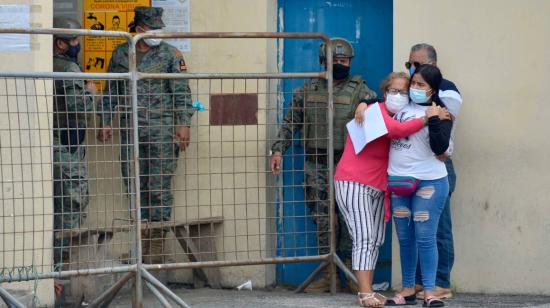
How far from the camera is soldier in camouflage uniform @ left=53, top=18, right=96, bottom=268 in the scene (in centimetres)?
727

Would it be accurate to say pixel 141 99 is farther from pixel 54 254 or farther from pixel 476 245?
pixel 476 245

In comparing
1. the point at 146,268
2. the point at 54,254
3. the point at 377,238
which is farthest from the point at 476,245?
the point at 54,254

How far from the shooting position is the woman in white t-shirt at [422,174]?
7.06m

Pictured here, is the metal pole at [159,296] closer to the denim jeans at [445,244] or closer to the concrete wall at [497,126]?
the denim jeans at [445,244]

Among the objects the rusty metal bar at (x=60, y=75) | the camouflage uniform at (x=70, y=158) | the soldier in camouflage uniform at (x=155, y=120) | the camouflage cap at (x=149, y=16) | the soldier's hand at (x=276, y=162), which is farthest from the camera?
the camouflage cap at (x=149, y=16)

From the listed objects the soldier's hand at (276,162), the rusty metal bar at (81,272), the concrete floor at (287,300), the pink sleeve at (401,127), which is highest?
the pink sleeve at (401,127)

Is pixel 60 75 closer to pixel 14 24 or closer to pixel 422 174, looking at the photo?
pixel 14 24

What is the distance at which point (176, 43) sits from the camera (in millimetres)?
8367

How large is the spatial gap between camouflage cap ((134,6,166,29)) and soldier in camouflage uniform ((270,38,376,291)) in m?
1.13

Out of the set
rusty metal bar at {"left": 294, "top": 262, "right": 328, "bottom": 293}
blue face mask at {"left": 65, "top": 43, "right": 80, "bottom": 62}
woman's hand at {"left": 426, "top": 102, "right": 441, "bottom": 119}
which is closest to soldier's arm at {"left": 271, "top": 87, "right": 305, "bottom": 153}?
rusty metal bar at {"left": 294, "top": 262, "right": 328, "bottom": 293}

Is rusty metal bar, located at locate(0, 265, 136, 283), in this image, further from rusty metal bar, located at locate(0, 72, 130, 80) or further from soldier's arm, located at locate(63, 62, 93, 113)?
rusty metal bar, located at locate(0, 72, 130, 80)

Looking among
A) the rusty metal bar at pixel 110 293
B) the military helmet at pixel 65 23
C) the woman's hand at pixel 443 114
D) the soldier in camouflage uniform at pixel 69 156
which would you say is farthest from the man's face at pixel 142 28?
the woman's hand at pixel 443 114

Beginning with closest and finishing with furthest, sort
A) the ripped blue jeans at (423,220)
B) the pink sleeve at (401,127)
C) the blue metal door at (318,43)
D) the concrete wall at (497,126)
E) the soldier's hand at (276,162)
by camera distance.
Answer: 1. the pink sleeve at (401,127)
2. the ripped blue jeans at (423,220)
3. the concrete wall at (497,126)
4. the soldier's hand at (276,162)
5. the blue metal door at (318,43)

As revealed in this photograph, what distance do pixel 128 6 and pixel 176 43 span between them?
0.48m
